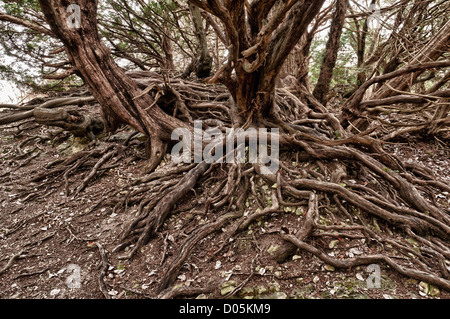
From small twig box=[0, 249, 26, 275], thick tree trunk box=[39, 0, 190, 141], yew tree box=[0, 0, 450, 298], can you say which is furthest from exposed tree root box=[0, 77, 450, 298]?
small twig box=[0, 249, 26, 275]

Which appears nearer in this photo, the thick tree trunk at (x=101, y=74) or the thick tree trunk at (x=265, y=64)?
the thick tree trunk at (x=265, y=64)

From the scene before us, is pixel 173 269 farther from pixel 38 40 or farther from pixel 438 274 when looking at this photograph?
pixel 38 40

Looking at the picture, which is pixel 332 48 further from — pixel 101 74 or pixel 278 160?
pixel 101 74

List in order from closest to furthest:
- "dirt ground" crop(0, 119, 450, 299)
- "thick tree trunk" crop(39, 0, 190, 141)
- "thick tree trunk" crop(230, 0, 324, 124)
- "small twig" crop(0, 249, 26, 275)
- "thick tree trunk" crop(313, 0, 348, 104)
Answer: "dirt ground" crop(0, 119, 450, 299)
"thick tree trunk" crop(230, 0, 324, 124)
"small twig" crop(0, 249, 26, 275)
"thick tree trunk" crop(39, 0, 190, 141)
"thick tree trunk" crop(313, 0, 348, 104)

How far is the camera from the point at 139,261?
8.85 feet

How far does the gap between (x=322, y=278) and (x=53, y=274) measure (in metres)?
3.09

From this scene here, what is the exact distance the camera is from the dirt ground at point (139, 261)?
217 cm

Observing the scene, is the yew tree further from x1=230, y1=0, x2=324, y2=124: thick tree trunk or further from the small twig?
the small twig

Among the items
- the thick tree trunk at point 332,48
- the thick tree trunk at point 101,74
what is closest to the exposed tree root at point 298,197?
the thick tree trunk at point 101,74

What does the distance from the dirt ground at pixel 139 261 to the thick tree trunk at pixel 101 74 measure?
1245 millimetres

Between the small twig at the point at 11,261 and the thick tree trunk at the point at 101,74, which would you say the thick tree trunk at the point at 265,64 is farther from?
the small twig at the point at 11,261

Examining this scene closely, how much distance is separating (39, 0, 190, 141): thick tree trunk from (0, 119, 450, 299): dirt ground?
1.25 m

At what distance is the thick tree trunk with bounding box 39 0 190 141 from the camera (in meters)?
3.15
